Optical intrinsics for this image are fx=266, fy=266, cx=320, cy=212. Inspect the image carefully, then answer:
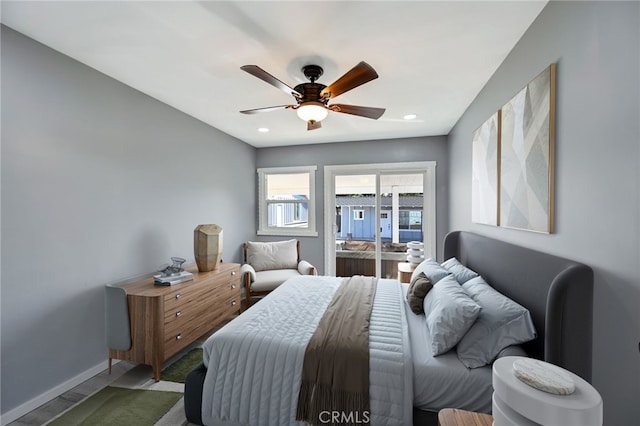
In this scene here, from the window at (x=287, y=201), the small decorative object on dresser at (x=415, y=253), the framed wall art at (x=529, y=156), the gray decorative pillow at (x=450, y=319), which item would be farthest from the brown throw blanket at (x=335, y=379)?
the window at (x=287, y=201)

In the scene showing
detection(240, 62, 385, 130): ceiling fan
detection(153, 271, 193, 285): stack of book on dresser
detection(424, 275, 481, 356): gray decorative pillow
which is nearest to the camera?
detection(424, 275, 481, 356): gray decorative pillow

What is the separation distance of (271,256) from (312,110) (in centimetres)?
255

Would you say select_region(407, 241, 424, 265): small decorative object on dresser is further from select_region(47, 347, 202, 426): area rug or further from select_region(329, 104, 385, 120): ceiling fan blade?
select_region(47, 347, 202, 426): area rug

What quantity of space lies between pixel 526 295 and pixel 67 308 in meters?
3.23

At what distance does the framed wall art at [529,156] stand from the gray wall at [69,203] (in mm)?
3249

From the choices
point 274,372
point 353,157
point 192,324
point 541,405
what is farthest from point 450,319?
point 353,157

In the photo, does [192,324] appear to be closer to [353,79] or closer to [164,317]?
[164,317]

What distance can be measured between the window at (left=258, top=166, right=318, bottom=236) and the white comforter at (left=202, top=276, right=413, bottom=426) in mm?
2885

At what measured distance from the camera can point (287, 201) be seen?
490cm

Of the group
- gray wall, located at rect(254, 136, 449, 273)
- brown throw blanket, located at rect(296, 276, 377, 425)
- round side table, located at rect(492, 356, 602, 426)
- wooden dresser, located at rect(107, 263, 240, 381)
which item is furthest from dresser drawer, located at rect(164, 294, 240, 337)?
round side table, located at rect(492, 356, 602, 426)

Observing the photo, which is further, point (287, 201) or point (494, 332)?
point (287, 201)

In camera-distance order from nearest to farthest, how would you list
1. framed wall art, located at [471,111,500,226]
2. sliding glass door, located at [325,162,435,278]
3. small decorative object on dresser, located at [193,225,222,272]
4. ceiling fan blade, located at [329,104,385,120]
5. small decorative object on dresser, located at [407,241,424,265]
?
1. framed wall art, located at [471,111,500,226]
2. ceiling fan blade, located at [329,104,385,120]
3. small decorative object on dresser, located at [193,225,222,272]
4. small decorative object on dresser, located at [407,241,424,265]
5. sliding glass door, located at [325,162,435,278]

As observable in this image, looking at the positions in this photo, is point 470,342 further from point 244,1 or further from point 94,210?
point 94,210

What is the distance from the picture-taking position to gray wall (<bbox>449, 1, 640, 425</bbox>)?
1.01 meters
